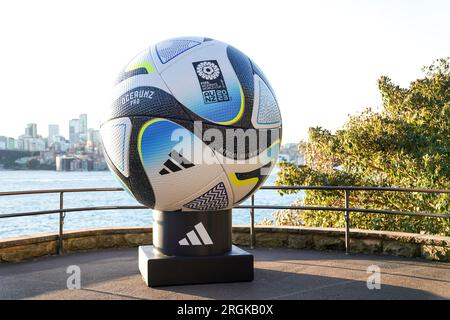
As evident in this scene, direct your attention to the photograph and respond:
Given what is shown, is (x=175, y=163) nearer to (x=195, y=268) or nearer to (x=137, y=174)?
(x=137, y=174)

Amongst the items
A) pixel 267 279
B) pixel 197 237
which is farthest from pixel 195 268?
pixel 267 279

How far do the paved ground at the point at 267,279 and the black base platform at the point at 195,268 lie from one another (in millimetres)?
98

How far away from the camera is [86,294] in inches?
206

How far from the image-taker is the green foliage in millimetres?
13195

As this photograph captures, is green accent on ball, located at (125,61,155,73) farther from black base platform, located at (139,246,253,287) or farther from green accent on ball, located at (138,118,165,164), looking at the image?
black base platform, located at (139,246,253,287)

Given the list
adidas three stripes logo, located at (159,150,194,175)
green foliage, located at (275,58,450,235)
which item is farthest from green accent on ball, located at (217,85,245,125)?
green foliage, located at (275,58,450,235)

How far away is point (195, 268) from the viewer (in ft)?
18.0

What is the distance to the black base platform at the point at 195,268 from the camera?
5426 millimetres

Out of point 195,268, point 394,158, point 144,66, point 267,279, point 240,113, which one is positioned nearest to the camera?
point 240,113

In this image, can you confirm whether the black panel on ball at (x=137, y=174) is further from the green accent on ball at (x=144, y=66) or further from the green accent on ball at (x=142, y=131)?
the green accent on ball at (x=144, y=66)

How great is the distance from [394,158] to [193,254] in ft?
31.8

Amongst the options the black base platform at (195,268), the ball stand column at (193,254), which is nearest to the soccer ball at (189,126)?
the ball stand column at (193,254)

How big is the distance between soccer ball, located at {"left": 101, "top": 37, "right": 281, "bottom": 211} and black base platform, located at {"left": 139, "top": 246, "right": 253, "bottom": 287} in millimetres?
557

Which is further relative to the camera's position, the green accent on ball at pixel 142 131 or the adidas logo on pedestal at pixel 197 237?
the adidas logo on pedestal at pixel 197 237
